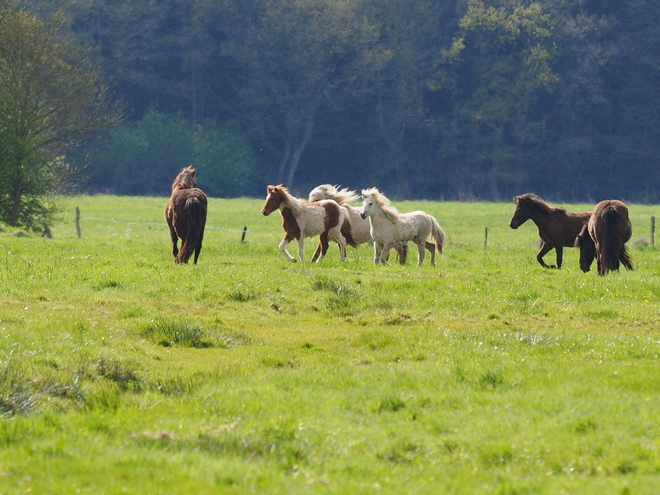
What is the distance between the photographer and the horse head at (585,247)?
73.7ft

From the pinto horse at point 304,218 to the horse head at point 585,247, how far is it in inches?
218

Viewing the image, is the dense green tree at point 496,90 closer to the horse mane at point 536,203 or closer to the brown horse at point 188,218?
the horse mane at point 536,203

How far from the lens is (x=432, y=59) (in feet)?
268

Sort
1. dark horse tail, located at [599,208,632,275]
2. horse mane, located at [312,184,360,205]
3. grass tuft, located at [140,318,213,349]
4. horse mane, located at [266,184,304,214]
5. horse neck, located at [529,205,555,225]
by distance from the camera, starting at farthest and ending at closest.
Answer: horse mane, located at [312,184,360,205], horse neck, located at [529,205,555,225], horse mane, located at [266,184,304,214], dark horse tail, located at [599,208,632,275], grass tuft, located at [140,318,213,349]

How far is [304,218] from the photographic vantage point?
930 inches

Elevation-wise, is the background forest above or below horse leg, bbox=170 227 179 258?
above

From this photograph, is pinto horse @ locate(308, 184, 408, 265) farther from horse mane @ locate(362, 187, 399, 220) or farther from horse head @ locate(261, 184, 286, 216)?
horse head @ locate(261, 184, 286, 216)

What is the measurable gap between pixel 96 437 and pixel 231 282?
1016 cm

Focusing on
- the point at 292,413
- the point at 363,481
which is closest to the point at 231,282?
the point at 292,413

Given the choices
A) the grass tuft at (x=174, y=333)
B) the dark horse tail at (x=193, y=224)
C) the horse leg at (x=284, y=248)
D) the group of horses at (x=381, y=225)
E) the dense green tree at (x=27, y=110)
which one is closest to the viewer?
the grass tuft at (x=174, y=333)

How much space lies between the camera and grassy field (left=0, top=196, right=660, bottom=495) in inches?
290

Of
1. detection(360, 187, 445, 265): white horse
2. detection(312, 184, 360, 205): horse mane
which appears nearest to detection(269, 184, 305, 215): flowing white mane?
detection(360, 187, 445, 265): white horse

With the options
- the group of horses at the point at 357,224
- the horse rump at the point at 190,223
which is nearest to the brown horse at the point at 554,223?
the group of horses at the point at 357,224

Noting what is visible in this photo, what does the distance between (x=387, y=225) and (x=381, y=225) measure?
145 millimetres
